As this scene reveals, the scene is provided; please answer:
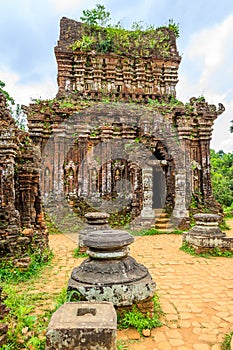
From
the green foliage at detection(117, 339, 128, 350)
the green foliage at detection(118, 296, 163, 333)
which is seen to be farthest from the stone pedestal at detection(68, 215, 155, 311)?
the green foliage at detection(117, 339, 128, 350)

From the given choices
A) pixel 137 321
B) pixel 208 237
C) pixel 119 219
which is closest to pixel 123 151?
pixel 119 219

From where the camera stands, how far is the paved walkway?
3.23 m

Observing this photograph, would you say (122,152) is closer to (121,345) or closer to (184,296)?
(184,296)

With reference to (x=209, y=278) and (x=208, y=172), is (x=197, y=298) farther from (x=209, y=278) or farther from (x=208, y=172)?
(x=208, y=172)

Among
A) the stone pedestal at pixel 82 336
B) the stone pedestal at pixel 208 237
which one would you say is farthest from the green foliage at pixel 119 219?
the stone pedestal at pixel 82 336

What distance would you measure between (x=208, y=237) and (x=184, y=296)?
323cm

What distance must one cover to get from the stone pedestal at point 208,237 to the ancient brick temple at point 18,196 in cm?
407

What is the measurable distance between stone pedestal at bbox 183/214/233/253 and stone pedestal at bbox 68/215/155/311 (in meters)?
3.89

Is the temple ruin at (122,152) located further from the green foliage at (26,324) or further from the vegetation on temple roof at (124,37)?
the green foliage at (26,324)

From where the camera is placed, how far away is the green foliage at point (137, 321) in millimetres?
3486

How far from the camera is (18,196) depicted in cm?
684

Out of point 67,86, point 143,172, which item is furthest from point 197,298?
point 67,86

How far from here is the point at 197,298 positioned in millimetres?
4492

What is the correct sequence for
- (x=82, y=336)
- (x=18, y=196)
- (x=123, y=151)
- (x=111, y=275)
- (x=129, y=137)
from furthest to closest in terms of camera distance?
(x=129, y=137)
(x=123, y=151)
(x=18, y=196)
(x=111, y=275)
(x=82, y=336)
